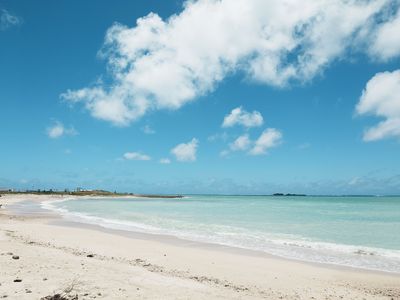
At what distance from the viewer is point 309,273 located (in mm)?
13141

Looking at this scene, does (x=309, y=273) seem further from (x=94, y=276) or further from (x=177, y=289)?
(x=94, y=276)

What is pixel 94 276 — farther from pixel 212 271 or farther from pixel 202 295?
pixel 212 271

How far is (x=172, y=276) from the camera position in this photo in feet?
37.8

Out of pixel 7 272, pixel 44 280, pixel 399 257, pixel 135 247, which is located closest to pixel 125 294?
pixel 44 280

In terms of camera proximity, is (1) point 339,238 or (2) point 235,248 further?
(1) point 339,238

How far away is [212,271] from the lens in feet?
42.0

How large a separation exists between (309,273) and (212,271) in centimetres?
342

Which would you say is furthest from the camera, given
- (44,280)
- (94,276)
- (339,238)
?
(339,238)

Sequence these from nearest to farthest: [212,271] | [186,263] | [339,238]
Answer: [212,271], [186,263], [339,238]

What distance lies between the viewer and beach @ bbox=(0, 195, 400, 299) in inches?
363

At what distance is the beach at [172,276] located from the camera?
30.2 feet

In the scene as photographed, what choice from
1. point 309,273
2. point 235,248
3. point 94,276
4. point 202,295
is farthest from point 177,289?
point 235,248

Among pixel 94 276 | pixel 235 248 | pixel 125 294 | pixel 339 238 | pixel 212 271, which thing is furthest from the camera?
pixel 339 238

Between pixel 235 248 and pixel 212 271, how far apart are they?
6312 mm
